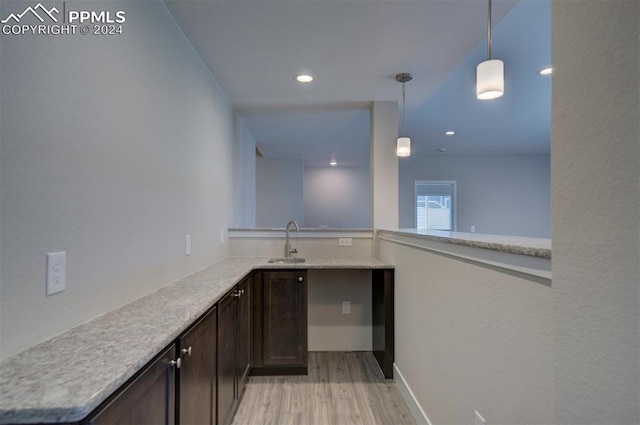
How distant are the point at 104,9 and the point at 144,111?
0.42 m

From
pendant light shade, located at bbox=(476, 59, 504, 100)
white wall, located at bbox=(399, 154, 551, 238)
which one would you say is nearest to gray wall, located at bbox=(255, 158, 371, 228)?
white wall, located at bbox=(399, 154, 551, 238)

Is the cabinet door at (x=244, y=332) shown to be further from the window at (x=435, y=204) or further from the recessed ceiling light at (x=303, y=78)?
the window at (x=435, y=204)

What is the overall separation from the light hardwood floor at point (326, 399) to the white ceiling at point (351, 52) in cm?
248

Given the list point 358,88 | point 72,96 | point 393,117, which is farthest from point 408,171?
point 72,96

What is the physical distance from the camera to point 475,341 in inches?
49.4

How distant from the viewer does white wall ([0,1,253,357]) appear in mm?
854

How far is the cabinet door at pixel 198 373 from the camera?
115 centimetres

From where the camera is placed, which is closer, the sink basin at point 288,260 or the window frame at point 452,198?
the sink basin at point 288,260

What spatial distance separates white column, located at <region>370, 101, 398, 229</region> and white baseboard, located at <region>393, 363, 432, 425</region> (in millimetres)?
1337

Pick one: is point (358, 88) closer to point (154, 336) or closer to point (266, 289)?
point (266, 289)

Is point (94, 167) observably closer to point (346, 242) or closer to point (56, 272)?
point (56, 272)

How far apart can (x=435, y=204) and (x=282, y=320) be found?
200 inches

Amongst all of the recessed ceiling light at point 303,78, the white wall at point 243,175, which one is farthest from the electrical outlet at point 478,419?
the white wall at point 243,175

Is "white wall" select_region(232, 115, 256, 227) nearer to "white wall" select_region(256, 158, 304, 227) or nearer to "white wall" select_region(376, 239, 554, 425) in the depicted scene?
"white wall" select_region(256, 158, 304, 227)
